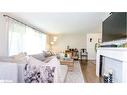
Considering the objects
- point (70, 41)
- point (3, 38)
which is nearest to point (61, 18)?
point (3, 38)

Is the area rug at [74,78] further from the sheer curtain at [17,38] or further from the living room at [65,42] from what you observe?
the sheer curtain at [17,38]

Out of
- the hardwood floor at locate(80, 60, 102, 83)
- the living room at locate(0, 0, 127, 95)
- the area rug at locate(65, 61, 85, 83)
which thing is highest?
the living room at locate(0, 0, 127, 95)

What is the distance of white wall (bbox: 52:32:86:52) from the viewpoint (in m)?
9.23

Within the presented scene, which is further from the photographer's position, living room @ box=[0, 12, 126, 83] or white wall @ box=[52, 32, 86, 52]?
white wall @ box=[52, 32, 86, 52]

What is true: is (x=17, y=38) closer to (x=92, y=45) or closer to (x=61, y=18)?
(x=61, y=18)

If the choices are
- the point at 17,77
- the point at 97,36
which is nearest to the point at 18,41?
the point at 17,77

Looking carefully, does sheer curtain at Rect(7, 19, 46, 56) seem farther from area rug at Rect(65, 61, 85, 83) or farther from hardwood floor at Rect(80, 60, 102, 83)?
hardwood floor at Rect(80, 60, 102, 83)

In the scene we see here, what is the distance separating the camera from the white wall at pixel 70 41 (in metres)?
9.23

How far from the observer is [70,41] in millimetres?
9289

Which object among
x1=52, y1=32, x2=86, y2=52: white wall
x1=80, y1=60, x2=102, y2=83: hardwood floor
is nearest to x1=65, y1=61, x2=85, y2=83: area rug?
x1=80, y1=60, x2=102, y2=83: hardwood floor
